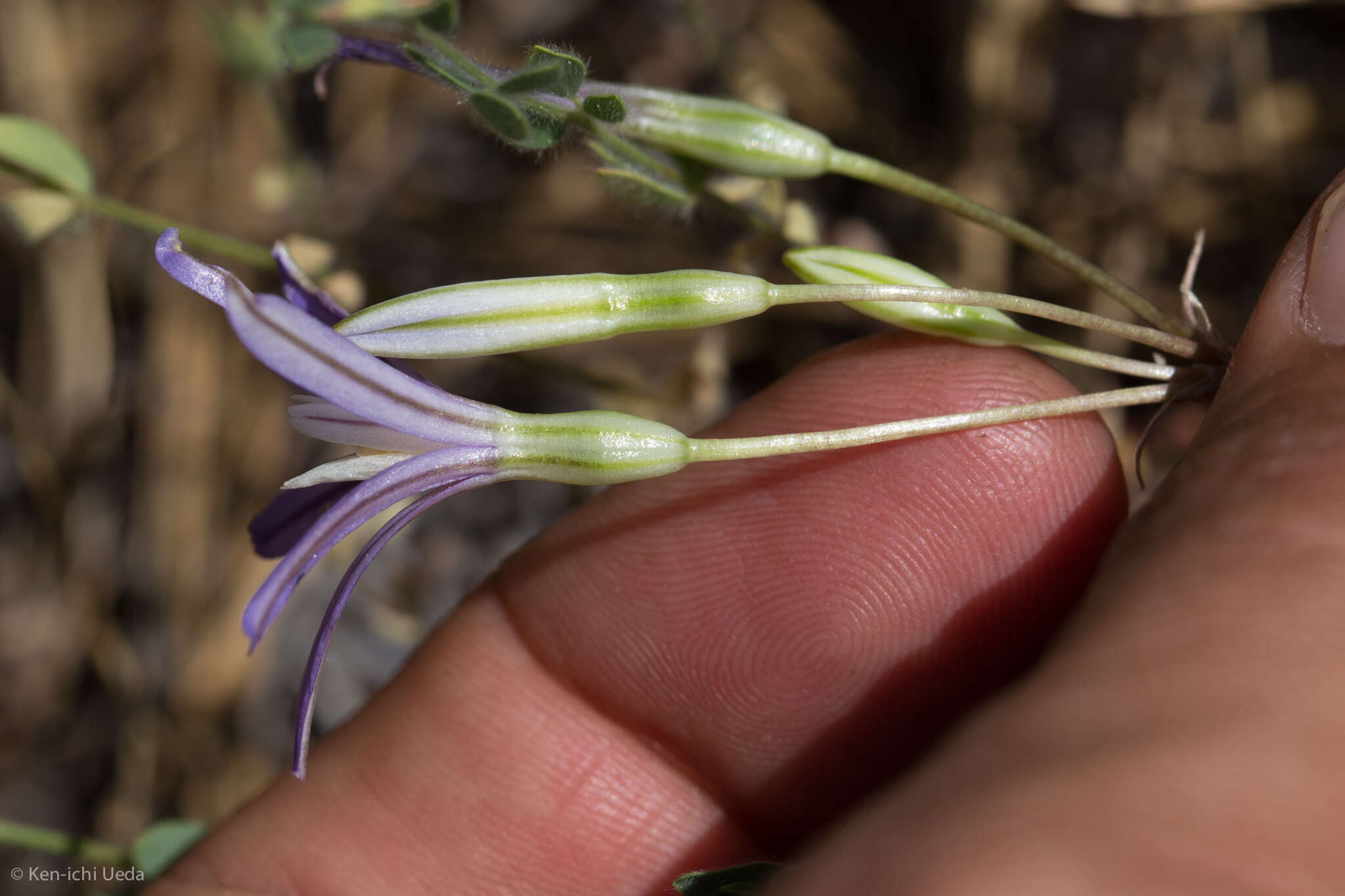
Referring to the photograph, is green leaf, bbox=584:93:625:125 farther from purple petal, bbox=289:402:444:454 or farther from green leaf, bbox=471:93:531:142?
purple petal, bbox=289:402:444:454

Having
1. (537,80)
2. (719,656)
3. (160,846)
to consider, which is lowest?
(160,846)

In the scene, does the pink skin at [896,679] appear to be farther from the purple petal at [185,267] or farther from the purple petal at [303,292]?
the purple petal at [185,267]

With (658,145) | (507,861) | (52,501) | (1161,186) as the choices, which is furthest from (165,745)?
(1161,186)

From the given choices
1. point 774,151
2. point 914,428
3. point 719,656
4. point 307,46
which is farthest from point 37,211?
point 914,428

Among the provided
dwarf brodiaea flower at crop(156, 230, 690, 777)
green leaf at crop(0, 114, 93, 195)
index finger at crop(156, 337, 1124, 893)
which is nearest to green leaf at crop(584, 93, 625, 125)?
dwarf brodiaea flower at crop(156, 230, 690, 777)

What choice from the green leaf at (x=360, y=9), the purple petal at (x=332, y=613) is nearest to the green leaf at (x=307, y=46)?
the green leaf at (x=360, y=9)

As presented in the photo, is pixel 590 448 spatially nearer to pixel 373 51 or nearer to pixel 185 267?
pixel 185 267
